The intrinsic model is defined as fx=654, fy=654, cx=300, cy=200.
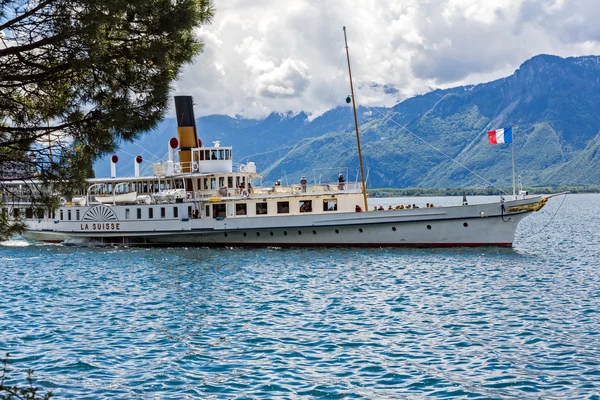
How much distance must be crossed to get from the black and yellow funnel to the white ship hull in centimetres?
517

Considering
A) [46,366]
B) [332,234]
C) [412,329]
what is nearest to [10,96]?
[46,366]

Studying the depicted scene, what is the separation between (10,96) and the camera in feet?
33.6

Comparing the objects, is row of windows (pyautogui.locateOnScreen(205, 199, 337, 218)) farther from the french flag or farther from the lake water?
the french flag

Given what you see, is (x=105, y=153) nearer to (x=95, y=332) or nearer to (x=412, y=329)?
(x=95, y=332)

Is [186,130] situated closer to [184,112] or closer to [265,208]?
[184,112]

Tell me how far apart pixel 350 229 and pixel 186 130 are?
1529 cm

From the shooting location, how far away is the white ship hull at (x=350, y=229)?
37.5m

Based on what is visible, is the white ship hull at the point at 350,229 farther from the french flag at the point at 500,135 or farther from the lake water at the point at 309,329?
the lake water at the point at 309,329

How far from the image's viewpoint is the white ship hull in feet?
123

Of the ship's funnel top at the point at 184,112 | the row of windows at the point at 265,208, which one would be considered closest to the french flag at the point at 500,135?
the row of windows at the point at 265,208

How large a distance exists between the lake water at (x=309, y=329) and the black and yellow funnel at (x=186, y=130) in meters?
14.9

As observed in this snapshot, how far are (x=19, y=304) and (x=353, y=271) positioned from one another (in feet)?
46.1

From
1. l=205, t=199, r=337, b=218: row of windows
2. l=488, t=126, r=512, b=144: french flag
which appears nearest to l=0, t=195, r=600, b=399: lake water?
l=488, t=126, r=512, b=144: french flag

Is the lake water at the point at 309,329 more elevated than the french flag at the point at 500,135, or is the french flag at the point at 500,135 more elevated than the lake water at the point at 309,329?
the french flag at the point at 500,135
